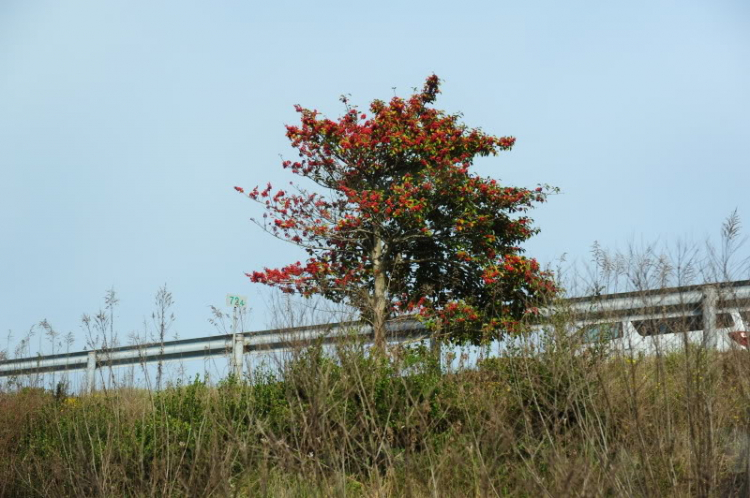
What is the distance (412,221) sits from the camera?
12.5 m

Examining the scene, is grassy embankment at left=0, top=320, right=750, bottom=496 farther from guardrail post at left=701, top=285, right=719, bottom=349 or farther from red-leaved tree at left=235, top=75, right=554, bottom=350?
red-leaved tree at left=235, top=75, right=554, bottom=350

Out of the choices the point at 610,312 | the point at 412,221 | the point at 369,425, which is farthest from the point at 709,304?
the point at 412,221

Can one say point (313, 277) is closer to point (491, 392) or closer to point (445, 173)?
point (445, 173)

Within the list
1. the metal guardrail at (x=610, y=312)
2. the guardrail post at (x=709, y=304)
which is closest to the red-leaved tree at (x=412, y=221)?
the metal guardrail at (x=610, y=312)

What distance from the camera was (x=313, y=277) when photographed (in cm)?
1279

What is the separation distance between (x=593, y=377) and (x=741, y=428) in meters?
1.62

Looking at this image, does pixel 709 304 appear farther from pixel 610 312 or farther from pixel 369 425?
pixel 369 425

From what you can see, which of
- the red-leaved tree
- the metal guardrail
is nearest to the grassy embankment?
the metal guardrail

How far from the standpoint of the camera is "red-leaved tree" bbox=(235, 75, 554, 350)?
12.3 m

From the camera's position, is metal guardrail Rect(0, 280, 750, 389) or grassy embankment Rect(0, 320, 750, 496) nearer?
grassy embankment Rect(0, 320, 750, 496)

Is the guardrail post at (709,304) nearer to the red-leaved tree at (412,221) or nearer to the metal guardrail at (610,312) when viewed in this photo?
the metal guardrail at (610,312)

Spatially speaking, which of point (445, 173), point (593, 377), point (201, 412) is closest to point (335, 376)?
point (201, 412)

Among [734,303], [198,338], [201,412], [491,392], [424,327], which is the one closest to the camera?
[734,303]

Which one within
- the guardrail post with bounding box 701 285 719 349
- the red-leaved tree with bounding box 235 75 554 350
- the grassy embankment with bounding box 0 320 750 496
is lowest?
the grassy embankment with bounding box 0 320 750 496
